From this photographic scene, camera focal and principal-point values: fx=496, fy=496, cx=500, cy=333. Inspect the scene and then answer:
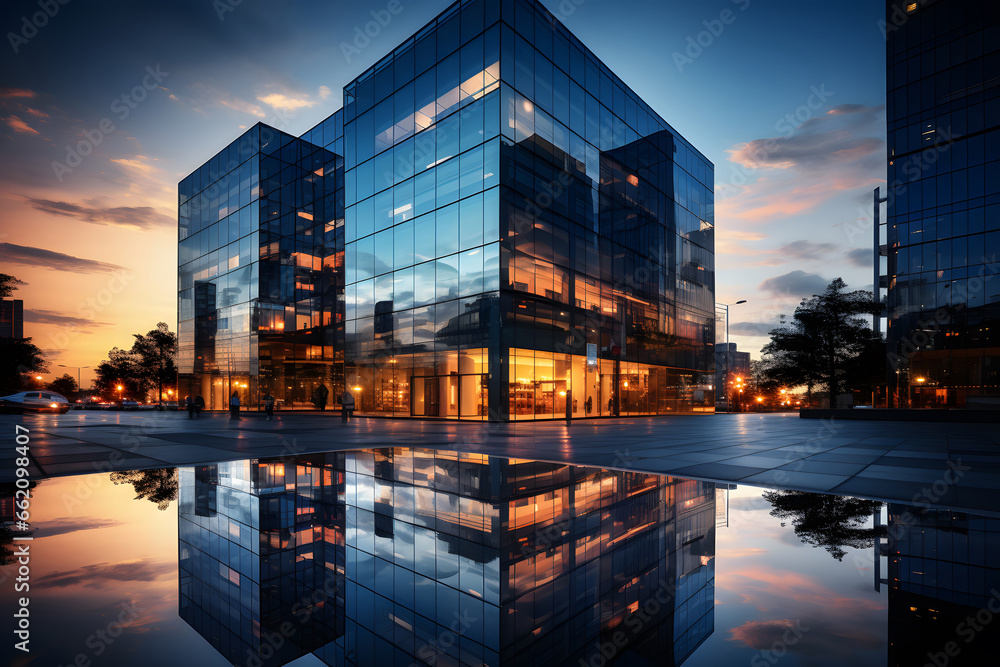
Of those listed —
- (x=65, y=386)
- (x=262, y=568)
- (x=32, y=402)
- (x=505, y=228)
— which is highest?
(x=505, y=228)

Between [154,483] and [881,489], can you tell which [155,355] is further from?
[881,489]

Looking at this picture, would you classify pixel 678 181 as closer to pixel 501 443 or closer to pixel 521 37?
pixel 521 37

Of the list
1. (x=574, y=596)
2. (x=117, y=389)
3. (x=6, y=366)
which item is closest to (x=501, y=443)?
(x=574, y=596)

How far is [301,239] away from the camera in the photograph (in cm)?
5138

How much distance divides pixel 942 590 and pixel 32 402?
183ft

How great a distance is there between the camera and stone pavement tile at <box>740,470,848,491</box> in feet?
28.0

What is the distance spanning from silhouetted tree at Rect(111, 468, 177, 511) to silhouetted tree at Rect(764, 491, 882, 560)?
7.84 metres

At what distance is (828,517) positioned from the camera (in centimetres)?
620

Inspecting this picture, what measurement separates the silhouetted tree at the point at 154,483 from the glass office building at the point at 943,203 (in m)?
53.4

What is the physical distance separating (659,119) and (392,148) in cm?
2580

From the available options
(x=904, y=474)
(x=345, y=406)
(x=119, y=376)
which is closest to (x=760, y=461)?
(x=904, y=474)

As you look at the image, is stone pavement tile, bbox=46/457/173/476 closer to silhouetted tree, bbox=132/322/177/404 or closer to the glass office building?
the glass office building

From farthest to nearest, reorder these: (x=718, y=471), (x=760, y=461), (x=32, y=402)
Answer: (x=32, y=402), (x=760, y=461), (x=718, y=471)

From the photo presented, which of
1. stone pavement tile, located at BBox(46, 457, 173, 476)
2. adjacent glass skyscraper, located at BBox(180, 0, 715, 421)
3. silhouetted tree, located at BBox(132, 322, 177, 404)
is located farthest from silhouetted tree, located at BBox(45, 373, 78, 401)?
stone pavement tile, located at BBox(46, 457, 173, 476)
